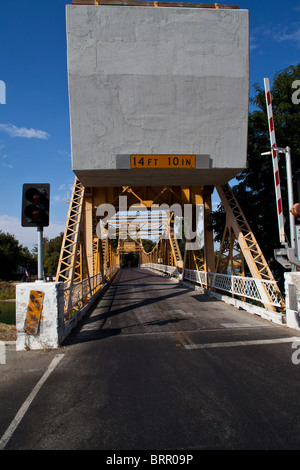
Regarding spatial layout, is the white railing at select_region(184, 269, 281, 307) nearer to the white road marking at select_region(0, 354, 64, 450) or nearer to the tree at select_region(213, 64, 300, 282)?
the tree at select_region(213, 64, 300, 282)

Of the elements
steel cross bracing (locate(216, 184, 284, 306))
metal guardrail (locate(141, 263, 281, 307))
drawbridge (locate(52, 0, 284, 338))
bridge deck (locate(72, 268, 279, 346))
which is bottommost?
bridge deck (locate(72, 268, 279, 346))

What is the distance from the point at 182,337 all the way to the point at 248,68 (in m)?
9.07

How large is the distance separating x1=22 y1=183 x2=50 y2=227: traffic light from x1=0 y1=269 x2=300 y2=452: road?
300cm

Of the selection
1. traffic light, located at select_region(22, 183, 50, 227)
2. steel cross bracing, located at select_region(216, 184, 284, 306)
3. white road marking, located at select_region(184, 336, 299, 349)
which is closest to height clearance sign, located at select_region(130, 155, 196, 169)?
traffic light, located at select_region(22, 183, 50, 227)

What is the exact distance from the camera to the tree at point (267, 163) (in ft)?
44.6

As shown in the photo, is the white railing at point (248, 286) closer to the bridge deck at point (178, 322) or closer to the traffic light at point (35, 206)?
the bridge deck at point (178, 322)

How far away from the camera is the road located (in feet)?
11.1

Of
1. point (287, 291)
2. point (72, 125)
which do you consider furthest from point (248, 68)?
point (287, 291)

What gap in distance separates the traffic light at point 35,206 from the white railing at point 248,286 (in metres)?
7.45

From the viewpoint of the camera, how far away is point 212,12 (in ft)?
33.9

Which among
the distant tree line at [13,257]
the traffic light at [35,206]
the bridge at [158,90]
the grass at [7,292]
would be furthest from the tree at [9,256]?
the traffic light at [35,206]

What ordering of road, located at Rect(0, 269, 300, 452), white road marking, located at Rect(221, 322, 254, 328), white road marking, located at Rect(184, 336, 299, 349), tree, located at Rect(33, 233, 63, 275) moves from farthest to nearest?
1. tree, located at Rect(33, 233, 63, 275)
2. white road marking, located at Rect(221, 322, 254, 328)
3. white road marking, located at Rect(184, 336, 299, 349)
4. road, located at Rect(0, 269, 300, 452)
